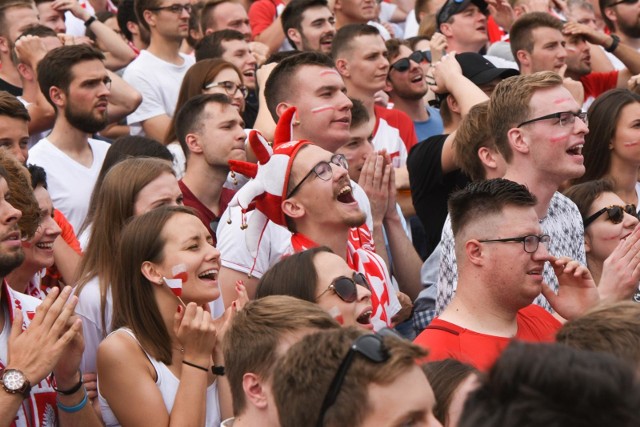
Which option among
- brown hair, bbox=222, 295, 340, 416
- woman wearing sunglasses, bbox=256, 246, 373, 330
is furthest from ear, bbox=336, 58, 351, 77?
brown hair, bbox=222, 295, 340, 416

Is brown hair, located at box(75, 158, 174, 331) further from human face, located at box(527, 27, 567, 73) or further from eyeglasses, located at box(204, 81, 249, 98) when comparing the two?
human face, located at box(527, 27, 567, 73)

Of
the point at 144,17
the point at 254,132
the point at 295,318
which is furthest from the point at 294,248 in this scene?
the point at 144,17

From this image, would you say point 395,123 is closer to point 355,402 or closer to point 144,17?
point 144,17

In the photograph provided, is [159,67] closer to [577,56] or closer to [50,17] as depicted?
[50,17]

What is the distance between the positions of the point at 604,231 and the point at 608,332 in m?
→ 2.79

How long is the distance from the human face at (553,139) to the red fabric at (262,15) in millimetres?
5792

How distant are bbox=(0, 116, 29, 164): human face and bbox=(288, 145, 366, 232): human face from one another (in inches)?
64.3

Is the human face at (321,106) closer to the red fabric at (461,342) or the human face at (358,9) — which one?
the red fabric at (461,342)

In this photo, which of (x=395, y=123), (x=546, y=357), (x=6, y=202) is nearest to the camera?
(x=546, y=357)

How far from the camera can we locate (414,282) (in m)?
6.46

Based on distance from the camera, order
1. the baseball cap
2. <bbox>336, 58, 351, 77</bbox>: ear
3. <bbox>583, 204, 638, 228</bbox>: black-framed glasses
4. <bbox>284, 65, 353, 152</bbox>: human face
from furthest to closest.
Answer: the baseball cap
<bbox>336, 58, 351, 77</bbox>: ear
<bbox>284, 65, 353, 152</bbox>: human face
<bbox>583, 204, 638, 228</bbox>: black-framed glasses

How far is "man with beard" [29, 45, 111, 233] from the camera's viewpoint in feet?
22.3

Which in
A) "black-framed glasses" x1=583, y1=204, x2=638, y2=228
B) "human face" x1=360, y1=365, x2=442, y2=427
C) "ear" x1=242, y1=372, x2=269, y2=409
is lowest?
"black-framed glasses" x1=583, y1=204, x2=638, y2=228

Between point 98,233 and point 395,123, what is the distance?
332 cm
